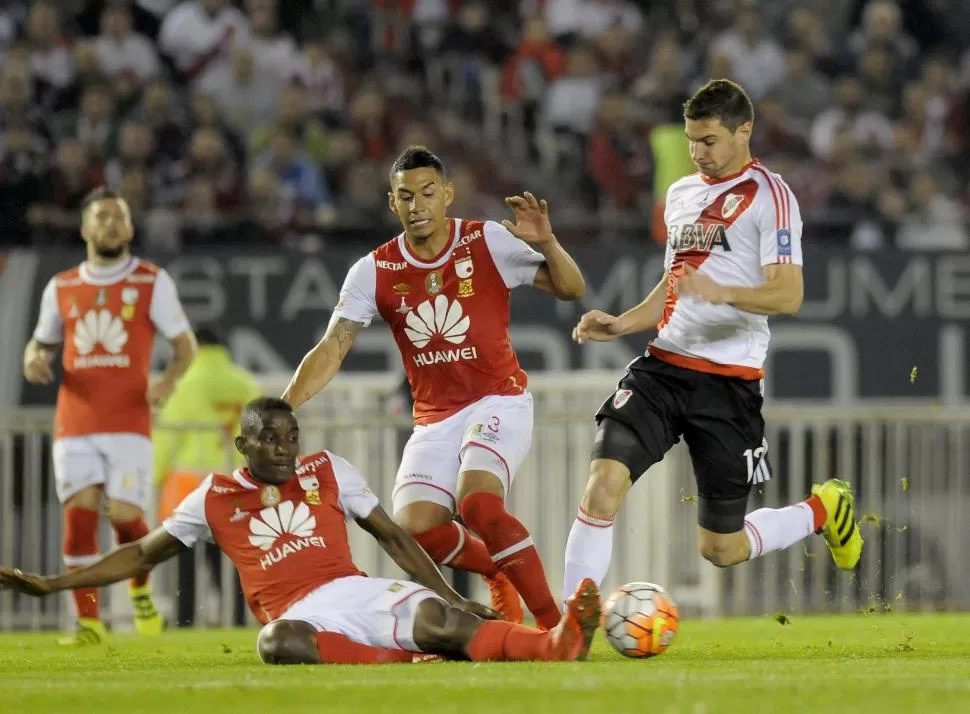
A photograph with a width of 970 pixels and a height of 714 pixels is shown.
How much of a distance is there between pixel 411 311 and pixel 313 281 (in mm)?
5871

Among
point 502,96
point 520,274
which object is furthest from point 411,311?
point 502,96

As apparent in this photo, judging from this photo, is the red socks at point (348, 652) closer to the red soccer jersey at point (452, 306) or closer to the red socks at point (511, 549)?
the red socks at point (511, 549)

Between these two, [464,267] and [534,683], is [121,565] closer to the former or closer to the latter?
[464,267]

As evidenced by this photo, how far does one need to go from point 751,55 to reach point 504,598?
1036cm

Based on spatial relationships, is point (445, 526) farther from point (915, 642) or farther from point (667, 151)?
point (667, 151)

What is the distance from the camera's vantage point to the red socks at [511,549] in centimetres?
812

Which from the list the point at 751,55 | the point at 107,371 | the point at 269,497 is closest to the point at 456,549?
the point at 269,497

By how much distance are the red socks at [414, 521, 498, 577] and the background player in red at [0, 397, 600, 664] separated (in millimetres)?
557

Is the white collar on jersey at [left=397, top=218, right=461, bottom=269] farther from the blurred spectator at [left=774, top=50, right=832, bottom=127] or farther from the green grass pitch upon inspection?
the blurred spectator at [left=774, top=50, right=832, bottom=127]

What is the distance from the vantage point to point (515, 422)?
844 cm

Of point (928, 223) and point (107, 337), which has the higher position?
point (928, 223)

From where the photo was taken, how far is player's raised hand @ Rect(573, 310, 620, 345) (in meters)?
7.68

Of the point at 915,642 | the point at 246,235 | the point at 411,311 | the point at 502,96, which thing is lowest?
the point at 915,642

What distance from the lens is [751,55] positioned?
18062 millimetres
